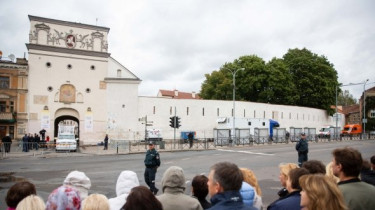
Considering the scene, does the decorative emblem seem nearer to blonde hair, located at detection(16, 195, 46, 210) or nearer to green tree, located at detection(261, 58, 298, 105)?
green tree, located at detection(261, 58, 298, 105)

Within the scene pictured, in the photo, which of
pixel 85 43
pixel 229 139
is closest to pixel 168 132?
pixel 229 139

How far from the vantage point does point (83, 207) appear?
338cm

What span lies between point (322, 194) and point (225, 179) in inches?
36.4

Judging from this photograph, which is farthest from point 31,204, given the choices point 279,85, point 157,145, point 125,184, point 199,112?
point 279,85

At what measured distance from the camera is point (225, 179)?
3.17 m

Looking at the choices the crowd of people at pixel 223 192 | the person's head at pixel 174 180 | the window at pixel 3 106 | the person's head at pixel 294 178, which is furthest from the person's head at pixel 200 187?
the window at pixel 3 106

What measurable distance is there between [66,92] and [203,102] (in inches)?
795

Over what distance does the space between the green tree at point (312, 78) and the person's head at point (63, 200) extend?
62885mm

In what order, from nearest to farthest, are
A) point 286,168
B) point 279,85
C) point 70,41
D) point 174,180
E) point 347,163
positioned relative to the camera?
point 347,163
point 174,180
point 286,168
point 70,41
point 279,85

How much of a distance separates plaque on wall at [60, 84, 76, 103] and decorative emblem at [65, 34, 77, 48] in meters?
5.28

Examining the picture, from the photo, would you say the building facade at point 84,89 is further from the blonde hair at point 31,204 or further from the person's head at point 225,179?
the person's head at point 225,179

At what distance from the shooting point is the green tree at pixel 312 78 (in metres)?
61.4

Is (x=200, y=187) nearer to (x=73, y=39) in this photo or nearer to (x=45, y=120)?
(x=45, y=120)

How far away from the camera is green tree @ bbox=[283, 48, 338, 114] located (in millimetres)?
61438
